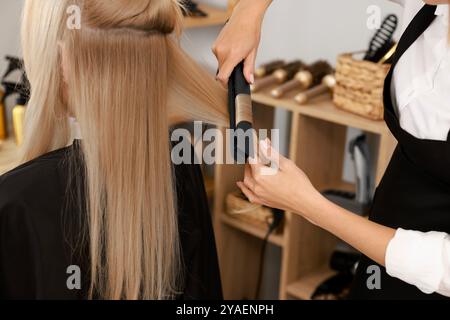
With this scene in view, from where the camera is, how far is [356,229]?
49.6 inches

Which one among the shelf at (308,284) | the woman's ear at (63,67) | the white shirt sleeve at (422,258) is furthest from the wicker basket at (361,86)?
the woman's ear at (63,67)

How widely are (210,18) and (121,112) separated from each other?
1.18 metres

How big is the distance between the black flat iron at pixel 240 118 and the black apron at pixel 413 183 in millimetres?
315

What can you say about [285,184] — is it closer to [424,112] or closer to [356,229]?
[356,229]

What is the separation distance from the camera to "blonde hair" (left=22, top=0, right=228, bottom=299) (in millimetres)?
1219

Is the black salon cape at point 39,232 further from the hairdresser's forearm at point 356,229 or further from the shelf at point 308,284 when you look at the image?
the shelf at point 308,284

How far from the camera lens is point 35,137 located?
4.43 ft

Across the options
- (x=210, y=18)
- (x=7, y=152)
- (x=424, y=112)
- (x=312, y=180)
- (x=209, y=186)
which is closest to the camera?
(x=424, y=112)

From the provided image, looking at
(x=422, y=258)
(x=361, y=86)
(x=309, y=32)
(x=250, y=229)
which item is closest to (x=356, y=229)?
(x=422, y=258)

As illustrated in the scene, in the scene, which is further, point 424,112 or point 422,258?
point 424,112

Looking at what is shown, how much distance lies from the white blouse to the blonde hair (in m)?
0.39

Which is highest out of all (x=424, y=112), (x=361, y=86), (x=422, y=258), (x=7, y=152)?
(x=424, y=112)

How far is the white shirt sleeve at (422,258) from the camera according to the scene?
1226 millimetres

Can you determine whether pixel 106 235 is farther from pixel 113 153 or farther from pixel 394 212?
pixel 394 212
